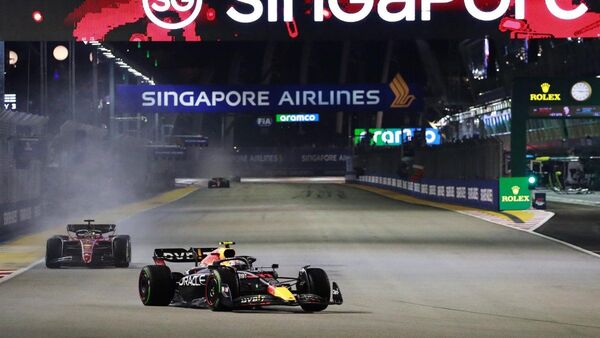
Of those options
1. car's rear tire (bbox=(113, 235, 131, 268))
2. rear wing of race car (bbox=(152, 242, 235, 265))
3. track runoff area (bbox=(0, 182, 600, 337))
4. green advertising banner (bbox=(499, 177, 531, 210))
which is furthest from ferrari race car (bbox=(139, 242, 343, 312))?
green advertising banner (bbox=(499, 177, 531, 210))

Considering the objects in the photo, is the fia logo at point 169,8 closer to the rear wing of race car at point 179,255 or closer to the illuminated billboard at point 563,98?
the rear wing of race car at point 179,255

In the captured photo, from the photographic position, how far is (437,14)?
26797mm

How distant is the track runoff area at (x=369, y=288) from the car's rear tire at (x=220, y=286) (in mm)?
142

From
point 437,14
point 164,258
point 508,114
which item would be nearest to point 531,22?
point 437,14

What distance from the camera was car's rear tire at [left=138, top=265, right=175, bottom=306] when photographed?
536 inches

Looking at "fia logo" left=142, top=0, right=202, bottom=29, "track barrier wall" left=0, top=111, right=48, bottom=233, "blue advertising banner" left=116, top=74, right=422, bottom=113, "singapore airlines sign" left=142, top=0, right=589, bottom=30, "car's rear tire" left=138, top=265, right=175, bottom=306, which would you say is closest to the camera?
"car's rear tire" left=138, top=265, right=175, bottom=306

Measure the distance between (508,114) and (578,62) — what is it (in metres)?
14.2

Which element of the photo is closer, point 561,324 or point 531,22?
point 561,324

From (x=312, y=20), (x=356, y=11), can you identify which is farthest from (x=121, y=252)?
(x=356, y=11)

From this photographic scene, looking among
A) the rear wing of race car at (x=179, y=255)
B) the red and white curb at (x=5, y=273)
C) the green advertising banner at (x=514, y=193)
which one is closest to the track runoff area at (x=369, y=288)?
the red and white curb at (x=5, y=273)

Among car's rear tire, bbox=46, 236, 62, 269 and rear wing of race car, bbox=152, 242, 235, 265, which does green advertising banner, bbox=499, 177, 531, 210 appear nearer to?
car's rear tire, bbox=46, 236, 62, 269

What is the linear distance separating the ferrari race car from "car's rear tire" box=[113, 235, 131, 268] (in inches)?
211

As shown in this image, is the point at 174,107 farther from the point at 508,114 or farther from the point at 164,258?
the point at 164,258

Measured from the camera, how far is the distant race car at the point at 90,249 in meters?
19.3
